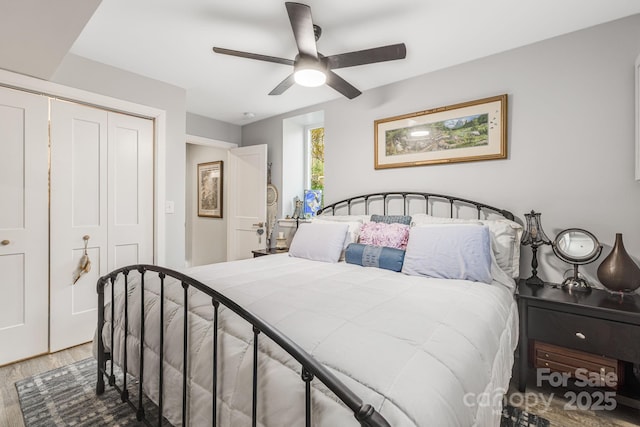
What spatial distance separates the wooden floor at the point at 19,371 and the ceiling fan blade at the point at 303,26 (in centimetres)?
259

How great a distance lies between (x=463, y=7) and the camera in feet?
6.25

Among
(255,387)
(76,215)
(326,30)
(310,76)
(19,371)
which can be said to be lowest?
(19,371)

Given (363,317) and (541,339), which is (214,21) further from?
(541,339)

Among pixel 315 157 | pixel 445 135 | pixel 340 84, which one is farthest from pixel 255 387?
pixel 315 157

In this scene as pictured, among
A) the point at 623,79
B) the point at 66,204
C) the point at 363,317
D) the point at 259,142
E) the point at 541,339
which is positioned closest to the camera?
the point at 363,317

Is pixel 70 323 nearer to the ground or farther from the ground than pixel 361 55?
nearer to the ground

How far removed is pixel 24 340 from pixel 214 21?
2.77 meters

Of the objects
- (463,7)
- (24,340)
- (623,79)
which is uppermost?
(463,7)

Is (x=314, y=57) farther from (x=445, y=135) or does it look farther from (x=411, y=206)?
(x=411, y=206)

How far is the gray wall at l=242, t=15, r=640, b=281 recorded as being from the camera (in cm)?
200

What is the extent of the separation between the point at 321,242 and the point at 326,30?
5.20 ft

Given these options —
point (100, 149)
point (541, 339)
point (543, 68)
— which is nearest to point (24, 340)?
point (100, 149)

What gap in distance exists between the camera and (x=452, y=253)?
1990 mm

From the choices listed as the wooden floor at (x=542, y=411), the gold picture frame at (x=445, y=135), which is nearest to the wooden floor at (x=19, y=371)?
the wooden floor at (x=542, y=411)
